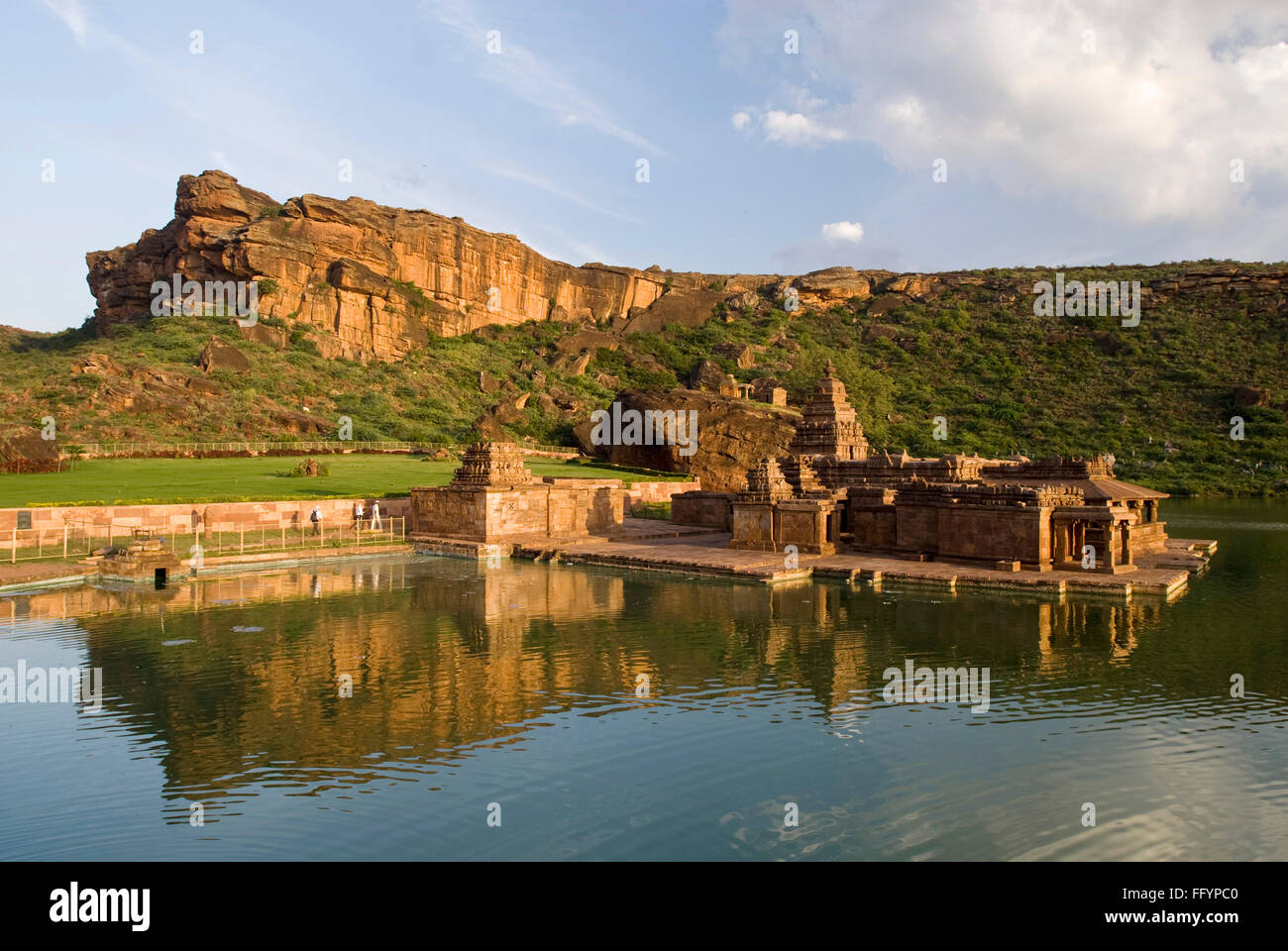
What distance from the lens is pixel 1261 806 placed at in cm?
782

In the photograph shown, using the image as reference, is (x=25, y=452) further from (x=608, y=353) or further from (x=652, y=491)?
(x=608, y=353)

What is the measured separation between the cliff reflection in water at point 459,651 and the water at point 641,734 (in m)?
0.07

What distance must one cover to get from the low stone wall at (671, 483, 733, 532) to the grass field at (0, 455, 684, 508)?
6478 mm

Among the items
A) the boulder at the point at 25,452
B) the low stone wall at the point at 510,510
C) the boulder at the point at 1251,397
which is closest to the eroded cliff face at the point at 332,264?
the boulder at the point at 25,452

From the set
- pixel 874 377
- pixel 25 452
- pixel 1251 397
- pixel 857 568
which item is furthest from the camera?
pixel 874 377

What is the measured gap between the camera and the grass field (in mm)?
25375

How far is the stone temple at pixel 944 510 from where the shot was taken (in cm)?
2028

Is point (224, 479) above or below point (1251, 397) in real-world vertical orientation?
below

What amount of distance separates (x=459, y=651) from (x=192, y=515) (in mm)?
14004

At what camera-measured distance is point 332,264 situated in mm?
69250

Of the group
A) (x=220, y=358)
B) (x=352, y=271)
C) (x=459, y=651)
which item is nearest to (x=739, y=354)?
(x=352, y=271)

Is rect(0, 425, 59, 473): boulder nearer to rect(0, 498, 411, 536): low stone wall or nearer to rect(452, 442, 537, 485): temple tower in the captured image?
rect(0, 498, 411, 536): low stone wall
